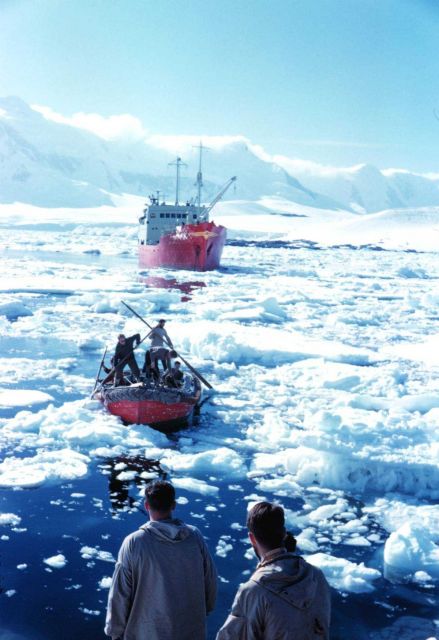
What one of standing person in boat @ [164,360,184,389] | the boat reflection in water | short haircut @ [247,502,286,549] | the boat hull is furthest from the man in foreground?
standing person in boat @ [164,360,184,389]

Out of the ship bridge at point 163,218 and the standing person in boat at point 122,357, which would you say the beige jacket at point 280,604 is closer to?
the standing person in boat at point 122,357

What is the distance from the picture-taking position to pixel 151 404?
10.8 meters

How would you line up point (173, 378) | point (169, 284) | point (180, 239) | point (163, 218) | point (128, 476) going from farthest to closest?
point (163, 218), point (180, 239), point (169, 284), point (173, 378), point (128, 476)

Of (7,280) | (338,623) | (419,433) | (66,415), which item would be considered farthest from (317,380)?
(7,280)

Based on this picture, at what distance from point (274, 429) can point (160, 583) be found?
25.9 ft

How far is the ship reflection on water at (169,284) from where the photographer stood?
34281 millimetres

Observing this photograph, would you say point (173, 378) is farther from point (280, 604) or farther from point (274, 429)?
point (280, 604)

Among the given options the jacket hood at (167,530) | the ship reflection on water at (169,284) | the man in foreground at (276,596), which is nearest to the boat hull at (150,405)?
the jacket hood at (167,530)

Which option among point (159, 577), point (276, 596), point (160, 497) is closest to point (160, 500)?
point (160, 497)

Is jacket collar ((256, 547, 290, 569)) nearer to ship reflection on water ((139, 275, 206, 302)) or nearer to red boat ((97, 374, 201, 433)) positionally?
red boat ((97, 374, 201, 433))

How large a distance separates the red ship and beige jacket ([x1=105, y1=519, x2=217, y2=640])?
3992 centimetres

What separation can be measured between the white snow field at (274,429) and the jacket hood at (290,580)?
353 centimetres

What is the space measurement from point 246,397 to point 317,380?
2.01m

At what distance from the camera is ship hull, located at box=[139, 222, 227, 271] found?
43.1m
